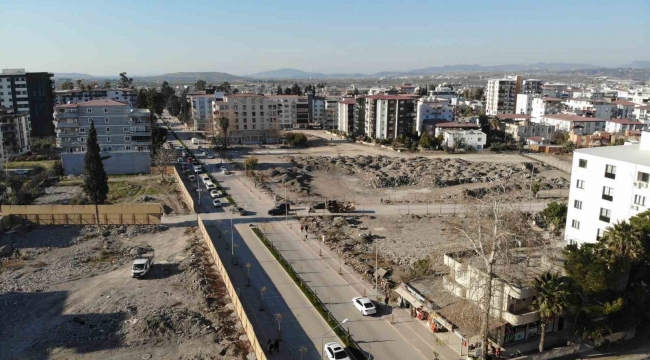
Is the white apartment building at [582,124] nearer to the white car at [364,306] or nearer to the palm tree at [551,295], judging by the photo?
the white car at [364,306]

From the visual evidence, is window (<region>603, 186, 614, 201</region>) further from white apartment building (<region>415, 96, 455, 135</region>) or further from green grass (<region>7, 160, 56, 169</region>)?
white apartment building (<region>415, 96, 455, 135</region>)

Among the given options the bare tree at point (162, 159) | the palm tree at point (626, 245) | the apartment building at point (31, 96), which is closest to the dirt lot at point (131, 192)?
the bare tree at point (162, 159)

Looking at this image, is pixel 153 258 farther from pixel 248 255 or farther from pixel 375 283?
pixel 375 283

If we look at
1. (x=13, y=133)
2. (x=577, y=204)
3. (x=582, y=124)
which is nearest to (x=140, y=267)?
(x=577, y=204)

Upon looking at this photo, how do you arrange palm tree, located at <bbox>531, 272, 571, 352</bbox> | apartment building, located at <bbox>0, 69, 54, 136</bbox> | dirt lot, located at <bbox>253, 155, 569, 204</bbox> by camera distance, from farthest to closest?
apartment building, located at <bbox>0, 69, 54, 136</bbox> < dirt lot, located at <bbox>253, 155, 569, 204</bbox> < palm tree, located at <bbox>531, 272, 571, 352</bbox>

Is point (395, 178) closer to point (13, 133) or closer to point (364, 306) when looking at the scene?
point (364, 306)

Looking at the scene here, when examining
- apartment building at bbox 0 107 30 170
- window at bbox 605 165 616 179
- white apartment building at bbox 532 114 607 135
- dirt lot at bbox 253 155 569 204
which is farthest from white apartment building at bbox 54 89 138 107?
window at bbox 605 165 616 179
